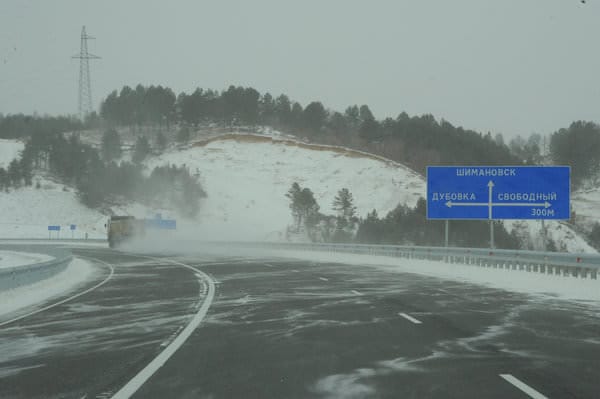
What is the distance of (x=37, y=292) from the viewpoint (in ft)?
67.1

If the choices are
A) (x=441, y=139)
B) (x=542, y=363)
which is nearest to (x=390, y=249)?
(x=542, y=363)

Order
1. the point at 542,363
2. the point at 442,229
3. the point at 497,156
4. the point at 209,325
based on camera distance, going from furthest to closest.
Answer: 1. the point at 497,156
2. the point at 442,229
3. the point at 209,325
4. the point at 542,363

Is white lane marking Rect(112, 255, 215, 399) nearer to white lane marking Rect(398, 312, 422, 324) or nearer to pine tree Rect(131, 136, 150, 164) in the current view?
white lane marking Rect(398, 312, 422, 324)

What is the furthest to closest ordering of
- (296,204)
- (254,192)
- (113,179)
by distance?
(254,192) → (113,179) → (296,204)

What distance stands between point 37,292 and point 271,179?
421 feet

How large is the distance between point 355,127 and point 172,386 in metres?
181

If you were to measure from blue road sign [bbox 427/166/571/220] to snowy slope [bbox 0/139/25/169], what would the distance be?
125134 mm

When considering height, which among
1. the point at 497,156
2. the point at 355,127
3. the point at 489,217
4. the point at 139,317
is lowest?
the point at 139,317

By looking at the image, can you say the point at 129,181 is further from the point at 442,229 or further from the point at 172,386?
the point at 172,386

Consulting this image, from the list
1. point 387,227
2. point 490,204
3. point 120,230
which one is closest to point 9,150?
point 387,227

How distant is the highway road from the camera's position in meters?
7.27

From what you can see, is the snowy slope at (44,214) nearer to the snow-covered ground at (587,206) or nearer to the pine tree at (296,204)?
the pine tree at (296,204)

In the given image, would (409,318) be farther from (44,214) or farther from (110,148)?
(110,148)

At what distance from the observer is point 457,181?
34781 mm
